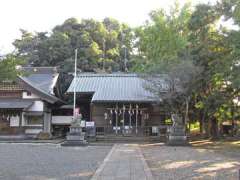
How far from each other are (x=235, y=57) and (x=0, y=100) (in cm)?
2086

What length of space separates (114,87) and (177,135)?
36.2 feet

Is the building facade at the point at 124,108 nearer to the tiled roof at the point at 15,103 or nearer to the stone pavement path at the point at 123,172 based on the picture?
the tiled roof at the point at 15,103

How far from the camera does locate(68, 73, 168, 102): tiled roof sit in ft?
105

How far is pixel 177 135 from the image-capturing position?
25.5 meters

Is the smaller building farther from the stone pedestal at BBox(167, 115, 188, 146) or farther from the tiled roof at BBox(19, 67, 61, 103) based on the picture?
the stone pedestal at BBox(167, 115, 188, 146)

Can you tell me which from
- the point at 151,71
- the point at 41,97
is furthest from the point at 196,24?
the point at 41,97

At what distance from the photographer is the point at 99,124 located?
108ft

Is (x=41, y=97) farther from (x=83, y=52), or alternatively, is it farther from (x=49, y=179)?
(x=49, y=179)

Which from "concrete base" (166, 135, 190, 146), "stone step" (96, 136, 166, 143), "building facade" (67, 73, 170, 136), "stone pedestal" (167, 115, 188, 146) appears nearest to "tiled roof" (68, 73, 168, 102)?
"building facade" (67, 73, 170, 136)

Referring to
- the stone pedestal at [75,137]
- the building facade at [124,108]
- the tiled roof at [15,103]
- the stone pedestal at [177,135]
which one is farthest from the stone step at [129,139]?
the tiled roof at [15,103]

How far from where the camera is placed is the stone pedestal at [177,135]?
990 inches

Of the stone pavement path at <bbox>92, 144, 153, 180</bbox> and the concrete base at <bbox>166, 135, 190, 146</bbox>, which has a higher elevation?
the concrete base at <bbox>166, 135, 190, 146</bbox>

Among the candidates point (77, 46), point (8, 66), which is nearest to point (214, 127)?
point (77, 46)

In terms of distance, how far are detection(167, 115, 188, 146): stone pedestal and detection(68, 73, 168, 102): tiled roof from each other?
13.6ft
